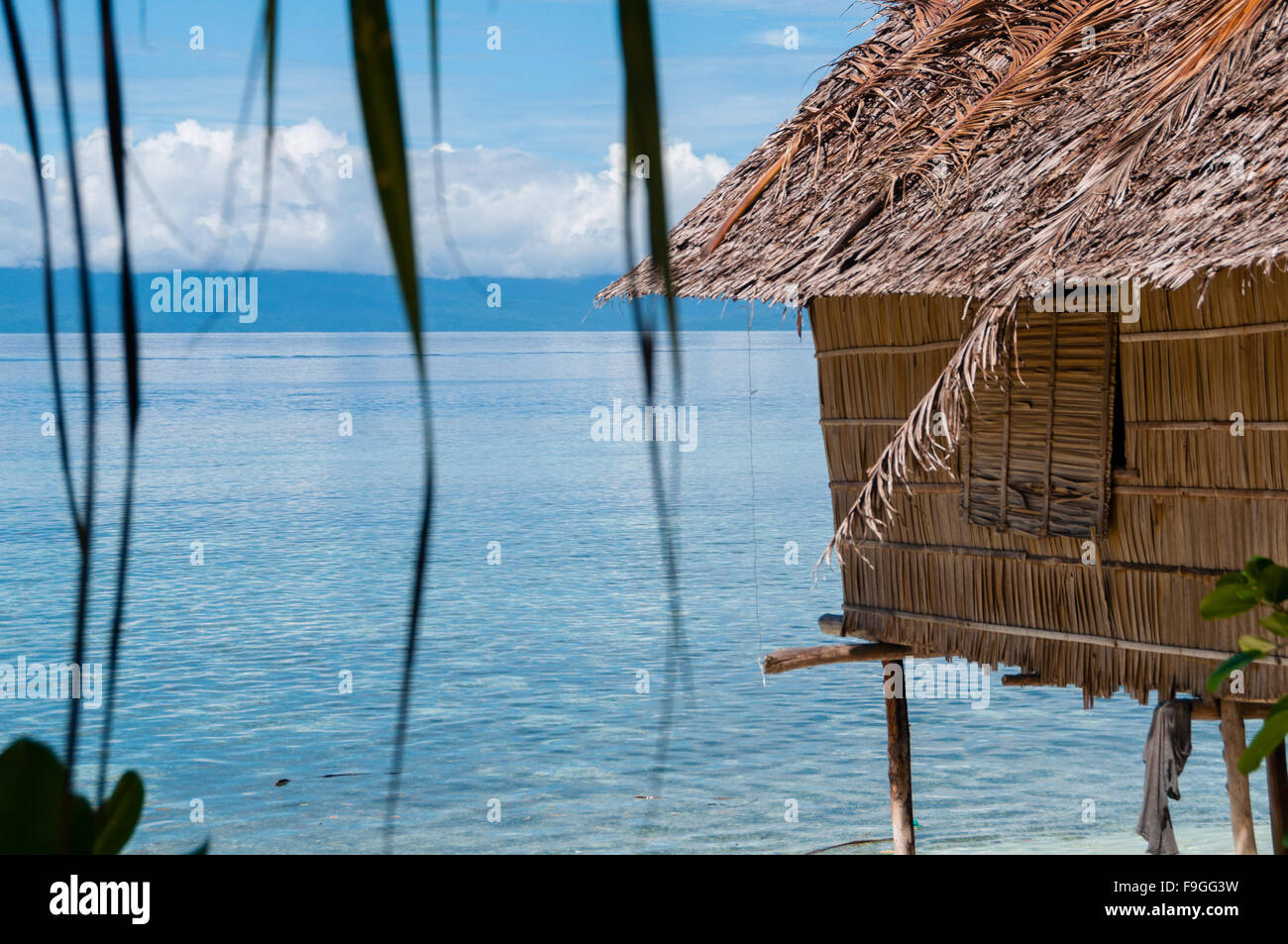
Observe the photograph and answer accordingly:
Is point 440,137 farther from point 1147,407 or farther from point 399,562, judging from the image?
point 399,562

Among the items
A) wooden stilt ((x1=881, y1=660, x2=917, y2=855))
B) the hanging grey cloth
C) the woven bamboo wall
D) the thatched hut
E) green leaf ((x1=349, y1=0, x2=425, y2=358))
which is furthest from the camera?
wooden stilt ((x1=881, y1=660, x2=917, y2=855))

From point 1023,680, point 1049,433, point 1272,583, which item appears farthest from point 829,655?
point 1272,583

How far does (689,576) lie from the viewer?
2942 cm

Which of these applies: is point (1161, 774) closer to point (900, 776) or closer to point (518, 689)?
point (900, 776)

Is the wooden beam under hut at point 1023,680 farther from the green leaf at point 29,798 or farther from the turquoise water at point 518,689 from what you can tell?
the green leaf at point 29,798

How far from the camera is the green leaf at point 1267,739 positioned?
2.34 meters

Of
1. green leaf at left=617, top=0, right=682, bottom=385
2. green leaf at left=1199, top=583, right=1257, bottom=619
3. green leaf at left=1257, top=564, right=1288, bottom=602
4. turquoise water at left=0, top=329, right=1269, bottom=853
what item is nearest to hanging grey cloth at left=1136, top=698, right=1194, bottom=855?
turquoise water at left=0, top=329, right=1269, bottom=853

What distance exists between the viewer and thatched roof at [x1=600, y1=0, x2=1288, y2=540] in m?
5.62

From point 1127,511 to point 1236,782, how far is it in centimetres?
228

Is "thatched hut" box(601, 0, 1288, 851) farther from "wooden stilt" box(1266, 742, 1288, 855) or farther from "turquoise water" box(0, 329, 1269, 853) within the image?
"turquoise water" box(0, 329, 1269, 853)

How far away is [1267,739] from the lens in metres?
2.44

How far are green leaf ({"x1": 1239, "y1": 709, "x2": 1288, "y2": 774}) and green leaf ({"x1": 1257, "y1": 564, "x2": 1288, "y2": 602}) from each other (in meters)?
0.28

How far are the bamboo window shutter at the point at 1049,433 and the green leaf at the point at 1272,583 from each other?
3.80 metres
